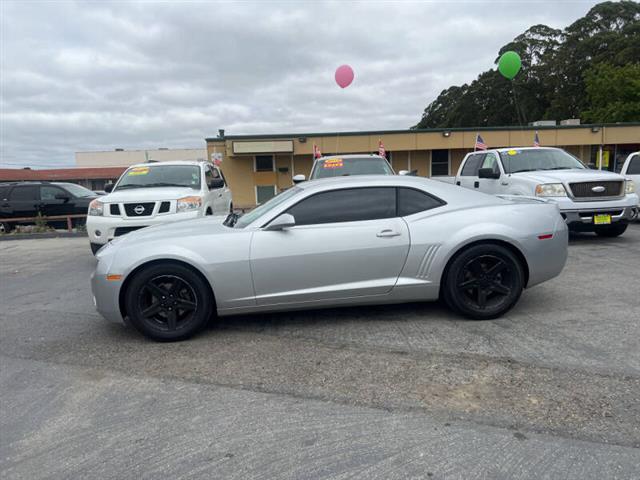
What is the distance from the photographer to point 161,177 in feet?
28.2

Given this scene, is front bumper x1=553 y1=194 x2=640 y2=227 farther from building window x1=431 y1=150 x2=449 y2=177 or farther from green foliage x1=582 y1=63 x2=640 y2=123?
green foliage x1=582 y1=63 x2=640 y2=123

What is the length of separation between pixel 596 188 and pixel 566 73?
126 ft

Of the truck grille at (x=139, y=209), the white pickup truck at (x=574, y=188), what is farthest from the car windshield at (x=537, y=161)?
the truck grille at (x=139, y=209)

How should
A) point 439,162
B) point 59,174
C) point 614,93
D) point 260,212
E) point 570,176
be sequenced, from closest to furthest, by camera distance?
point 260,212
point 570,176
point 439,162
point 614,93
point 59,174

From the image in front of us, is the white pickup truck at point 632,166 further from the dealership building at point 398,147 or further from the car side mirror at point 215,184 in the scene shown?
the dealership building at point 398,147

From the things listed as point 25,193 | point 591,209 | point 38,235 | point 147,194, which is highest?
point 25,193

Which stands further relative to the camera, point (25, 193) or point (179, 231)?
point (25, 193)

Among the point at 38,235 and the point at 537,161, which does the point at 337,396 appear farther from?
the point at 38,235

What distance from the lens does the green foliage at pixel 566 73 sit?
33.6m

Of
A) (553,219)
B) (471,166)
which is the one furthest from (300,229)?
(471,166)

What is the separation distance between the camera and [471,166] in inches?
417

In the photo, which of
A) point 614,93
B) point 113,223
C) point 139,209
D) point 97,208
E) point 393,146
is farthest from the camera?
point 614,93

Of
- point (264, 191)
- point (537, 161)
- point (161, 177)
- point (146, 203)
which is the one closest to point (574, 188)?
point (537, 161)

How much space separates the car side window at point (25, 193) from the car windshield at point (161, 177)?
6.93 meters
